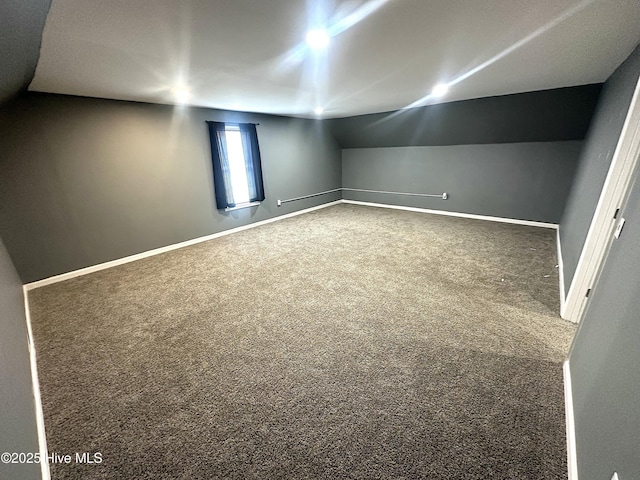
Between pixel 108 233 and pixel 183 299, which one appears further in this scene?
pixel 108 233

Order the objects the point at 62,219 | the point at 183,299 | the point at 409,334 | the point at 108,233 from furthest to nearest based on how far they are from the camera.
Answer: the point at 108,233 → the point at 62,219 → the point at 183,299 → the point at 409,334

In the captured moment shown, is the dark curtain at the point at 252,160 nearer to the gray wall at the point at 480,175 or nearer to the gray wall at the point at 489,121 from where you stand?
the gray wall at the point at 489,121

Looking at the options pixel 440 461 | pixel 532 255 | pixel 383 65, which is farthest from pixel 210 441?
pixel 532 255

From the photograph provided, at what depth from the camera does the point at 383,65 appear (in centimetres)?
210

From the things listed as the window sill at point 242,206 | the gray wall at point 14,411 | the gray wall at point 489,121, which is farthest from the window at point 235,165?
the gray wall at point 14,411

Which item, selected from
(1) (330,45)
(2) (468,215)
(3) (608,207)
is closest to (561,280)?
(3) (608,207)

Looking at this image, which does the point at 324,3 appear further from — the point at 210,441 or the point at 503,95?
the point at 503,95

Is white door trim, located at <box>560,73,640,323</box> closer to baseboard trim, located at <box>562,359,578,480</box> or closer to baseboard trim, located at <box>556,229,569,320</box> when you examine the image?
baseboard trim, located at <box>556,229,569,320</box>

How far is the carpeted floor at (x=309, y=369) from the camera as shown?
1.23 metres

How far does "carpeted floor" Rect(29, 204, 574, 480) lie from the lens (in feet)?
4.03

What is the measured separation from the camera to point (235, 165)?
14.2ft

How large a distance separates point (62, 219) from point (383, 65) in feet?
11.6

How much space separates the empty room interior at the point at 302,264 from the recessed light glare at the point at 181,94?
0.13m

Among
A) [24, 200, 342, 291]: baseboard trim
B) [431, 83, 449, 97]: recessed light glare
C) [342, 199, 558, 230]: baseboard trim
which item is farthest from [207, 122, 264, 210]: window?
[431, 83, 449, 97]: recessed light glare
